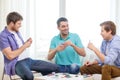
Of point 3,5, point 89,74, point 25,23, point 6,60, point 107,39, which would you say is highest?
point 3,5

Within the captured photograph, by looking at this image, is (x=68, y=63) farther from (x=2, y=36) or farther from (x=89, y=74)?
(x=2, y=36)

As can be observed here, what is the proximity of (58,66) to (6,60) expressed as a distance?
0.72 m

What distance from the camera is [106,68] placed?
2850 mm

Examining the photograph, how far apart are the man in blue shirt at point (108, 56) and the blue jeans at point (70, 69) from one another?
0.15 m

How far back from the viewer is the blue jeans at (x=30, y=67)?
307 centimetres

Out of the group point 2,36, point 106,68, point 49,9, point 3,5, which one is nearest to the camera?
point 106,68

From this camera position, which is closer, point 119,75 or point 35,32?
point 119,75

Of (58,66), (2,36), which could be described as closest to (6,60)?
(2,36)

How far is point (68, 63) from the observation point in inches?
140

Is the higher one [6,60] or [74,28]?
[74,28]

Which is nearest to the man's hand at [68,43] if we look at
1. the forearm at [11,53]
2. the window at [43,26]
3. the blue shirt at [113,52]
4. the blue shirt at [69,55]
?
the blue shirt at [69,55]

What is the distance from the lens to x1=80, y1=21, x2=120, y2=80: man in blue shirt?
2879mm

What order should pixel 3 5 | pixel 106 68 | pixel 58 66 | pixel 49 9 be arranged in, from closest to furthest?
pixel 106 68, pixel 58 66, pixel 3 5, pixel 49 9

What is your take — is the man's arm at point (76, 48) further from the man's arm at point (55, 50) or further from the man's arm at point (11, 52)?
the man's arm at point (11, 52)
